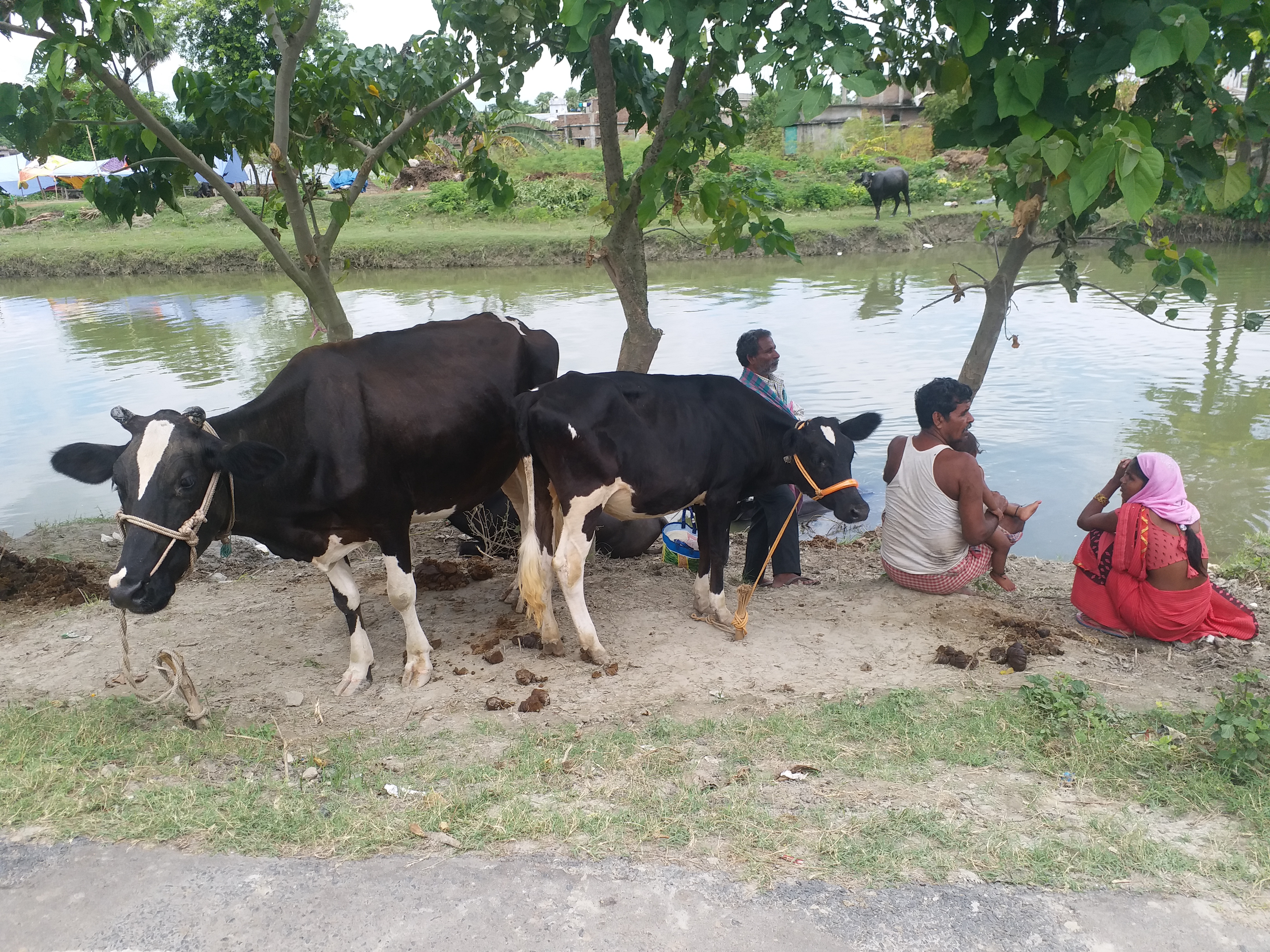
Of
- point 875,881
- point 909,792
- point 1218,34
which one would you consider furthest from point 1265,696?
point 1218,34

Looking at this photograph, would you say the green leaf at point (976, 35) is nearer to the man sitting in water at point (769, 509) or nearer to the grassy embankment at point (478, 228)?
the man sitting in water at point (769, 509)

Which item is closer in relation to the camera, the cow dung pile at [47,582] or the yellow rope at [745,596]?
the yellow rope at [745,596]

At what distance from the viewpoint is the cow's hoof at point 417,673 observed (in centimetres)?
479

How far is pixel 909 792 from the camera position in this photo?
3561mm

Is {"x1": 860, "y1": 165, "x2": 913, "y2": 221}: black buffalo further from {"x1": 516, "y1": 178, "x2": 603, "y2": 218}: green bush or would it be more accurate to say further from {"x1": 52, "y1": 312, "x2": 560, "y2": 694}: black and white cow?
{"x1": 52, "y1": 312, "x2": 560, "y2": 694}: black and white cow

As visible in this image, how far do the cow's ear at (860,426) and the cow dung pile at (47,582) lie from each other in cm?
458

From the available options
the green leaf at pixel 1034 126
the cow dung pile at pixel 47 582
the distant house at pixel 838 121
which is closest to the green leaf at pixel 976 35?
the green leaf at pixel 1034 126

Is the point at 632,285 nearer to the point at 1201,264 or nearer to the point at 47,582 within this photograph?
the point at 1201,264

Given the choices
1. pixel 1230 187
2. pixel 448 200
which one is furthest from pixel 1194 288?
pixel 448 200

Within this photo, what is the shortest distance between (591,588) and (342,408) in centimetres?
198

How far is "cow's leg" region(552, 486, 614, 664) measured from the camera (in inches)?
195

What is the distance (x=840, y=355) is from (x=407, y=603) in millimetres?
9428

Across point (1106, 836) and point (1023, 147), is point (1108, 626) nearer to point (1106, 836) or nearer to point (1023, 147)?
point (1106, 836)

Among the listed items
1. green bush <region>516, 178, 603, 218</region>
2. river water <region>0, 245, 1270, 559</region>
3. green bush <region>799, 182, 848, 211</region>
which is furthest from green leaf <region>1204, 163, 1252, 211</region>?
green bush <region>799, 182, 848, 211</region>
